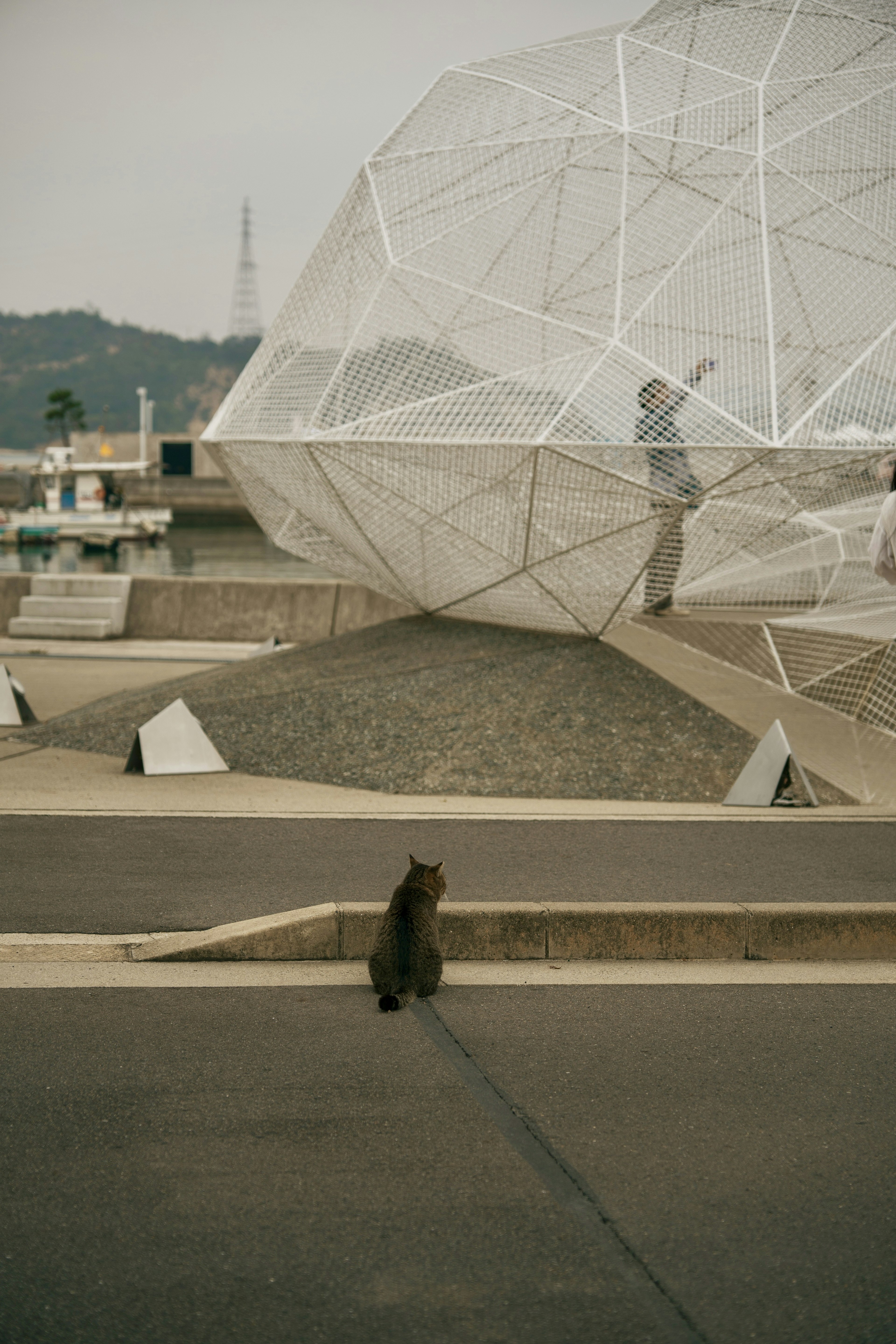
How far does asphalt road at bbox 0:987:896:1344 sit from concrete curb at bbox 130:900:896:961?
409 mm

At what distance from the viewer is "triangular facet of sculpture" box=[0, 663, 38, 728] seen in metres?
10.1

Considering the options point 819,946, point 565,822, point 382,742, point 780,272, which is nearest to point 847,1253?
point 819,946

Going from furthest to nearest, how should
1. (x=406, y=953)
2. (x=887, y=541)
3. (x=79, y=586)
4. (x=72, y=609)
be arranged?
(x=79, y=586) < (x=72, y=609) < (x=887, y=541) < (x=406, y=953)

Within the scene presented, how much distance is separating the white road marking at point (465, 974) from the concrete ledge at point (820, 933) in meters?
0.05

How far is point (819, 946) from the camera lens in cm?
536

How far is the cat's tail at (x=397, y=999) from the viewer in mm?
4469

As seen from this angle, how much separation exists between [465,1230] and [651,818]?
186 inches

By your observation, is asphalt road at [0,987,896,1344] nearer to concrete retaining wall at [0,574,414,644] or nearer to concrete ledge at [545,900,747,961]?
concrete ledge at [545,900,747,961]

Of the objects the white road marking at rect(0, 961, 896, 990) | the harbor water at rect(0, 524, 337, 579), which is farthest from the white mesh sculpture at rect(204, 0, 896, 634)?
the harbor water at rect(0, 524, 337, 579)

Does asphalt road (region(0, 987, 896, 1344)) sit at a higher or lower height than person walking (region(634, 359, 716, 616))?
lower

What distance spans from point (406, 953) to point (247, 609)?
12022 millimetres

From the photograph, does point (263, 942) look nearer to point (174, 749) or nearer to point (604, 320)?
point (174, 749)

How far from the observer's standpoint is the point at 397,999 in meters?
4.48

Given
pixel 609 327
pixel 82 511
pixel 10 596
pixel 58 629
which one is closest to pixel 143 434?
pixel 82 511
